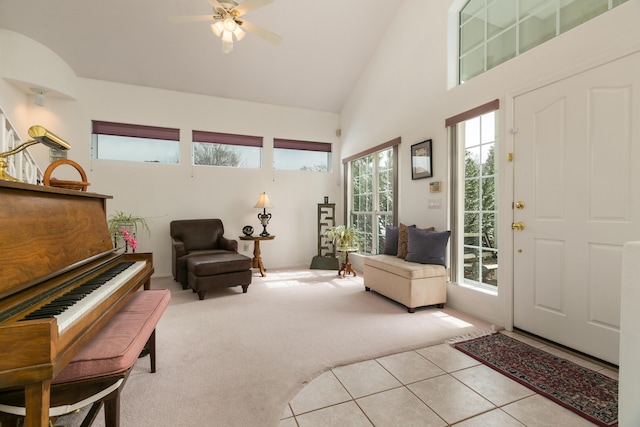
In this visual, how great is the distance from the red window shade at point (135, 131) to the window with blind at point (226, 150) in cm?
34

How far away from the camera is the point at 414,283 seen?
3.03 meters

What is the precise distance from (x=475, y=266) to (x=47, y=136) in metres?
3.49

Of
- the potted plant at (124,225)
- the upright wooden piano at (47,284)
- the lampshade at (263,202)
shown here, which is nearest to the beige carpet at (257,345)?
the upright wooden piano at (47,284)

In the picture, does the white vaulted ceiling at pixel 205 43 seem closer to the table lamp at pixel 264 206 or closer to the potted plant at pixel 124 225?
the table lamp at pixel 264 206

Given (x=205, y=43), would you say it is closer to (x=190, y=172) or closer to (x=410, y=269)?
(x=190, y=172)

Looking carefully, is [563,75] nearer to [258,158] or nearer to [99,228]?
[99,228]

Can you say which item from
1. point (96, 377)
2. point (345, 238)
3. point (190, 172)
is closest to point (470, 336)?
point (345, 238)

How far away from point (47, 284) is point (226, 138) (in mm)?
4265

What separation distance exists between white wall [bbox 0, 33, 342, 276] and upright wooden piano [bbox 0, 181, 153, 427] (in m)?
3.05

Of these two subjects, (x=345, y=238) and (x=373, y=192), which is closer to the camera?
(x=345, y=238)

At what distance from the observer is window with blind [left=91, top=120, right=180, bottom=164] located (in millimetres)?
4406

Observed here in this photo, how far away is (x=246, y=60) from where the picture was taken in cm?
446

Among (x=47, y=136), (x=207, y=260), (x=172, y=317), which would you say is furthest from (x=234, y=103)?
(x=47, y=136)

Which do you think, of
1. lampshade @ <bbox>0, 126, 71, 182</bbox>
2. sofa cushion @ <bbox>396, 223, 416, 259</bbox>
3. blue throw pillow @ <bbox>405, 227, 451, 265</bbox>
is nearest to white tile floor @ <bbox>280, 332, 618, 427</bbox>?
blue throw pillow @ <bbox>405, 227, 451, 265</bbox>
